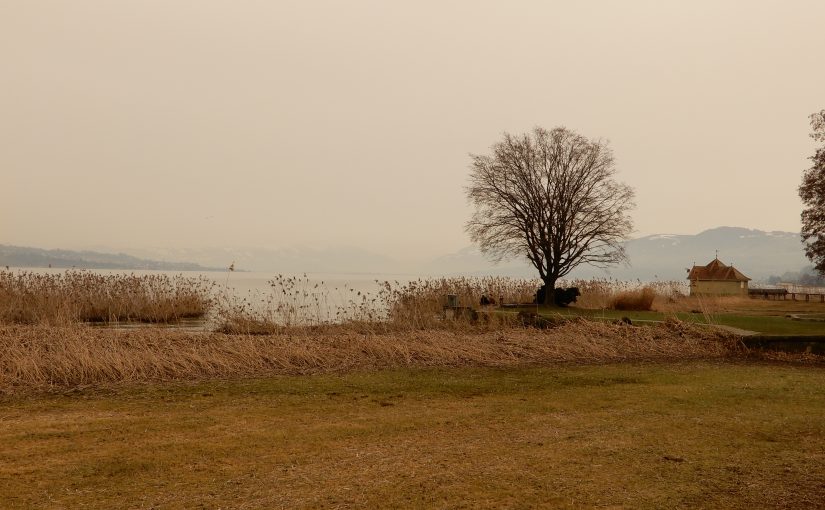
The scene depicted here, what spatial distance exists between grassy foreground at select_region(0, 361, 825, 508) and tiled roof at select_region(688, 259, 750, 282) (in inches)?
1665

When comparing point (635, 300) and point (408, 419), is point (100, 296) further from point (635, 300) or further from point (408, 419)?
point (635, 300)

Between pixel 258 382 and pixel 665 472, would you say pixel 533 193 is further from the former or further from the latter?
pixel 665 472

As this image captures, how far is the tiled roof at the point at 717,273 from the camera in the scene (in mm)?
50000

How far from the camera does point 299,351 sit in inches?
553

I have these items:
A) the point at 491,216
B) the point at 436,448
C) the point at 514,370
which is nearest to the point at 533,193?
the point at 491,216

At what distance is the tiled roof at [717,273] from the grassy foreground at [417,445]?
42.3m

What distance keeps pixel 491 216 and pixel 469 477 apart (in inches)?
1210

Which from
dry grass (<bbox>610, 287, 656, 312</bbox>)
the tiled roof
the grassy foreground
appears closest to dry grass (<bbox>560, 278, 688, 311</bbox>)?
dry grass (<bbox>610, 287, 656, 312</bbox>)

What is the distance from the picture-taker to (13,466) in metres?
6.50

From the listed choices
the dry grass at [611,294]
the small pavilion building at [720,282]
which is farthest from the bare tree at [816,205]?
the small pavilion building at [720,282]

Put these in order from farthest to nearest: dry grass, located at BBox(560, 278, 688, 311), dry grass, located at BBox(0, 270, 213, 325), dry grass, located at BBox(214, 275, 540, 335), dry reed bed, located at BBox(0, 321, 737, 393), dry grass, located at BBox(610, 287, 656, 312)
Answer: dry grass, located at BBox(560, 278, 688, 311) → dry grass, located at BBox(610, 287, 656, 312) → dry grass, located at BBox(0, 270, 213, 325) → dry grass, located at BBox(214, 275, 540, 335) → dry reed bed, located at BBox(0, 321, 737, 393)

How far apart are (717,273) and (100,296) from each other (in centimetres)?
4546

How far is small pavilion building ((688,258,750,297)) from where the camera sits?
49256 millimetres

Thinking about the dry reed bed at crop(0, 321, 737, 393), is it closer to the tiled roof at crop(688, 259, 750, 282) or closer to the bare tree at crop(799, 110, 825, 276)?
the bare tree at crop(799, 110, 825, 276)
